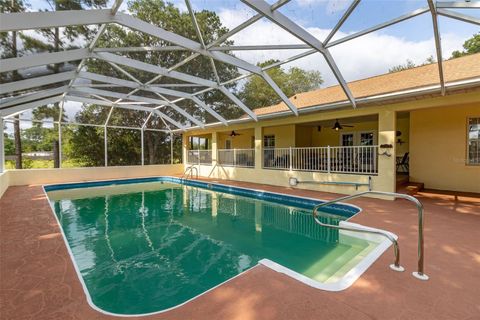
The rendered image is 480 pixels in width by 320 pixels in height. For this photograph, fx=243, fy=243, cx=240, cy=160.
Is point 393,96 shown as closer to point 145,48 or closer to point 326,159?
point 326,159

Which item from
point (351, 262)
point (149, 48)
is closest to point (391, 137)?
point (351, 262)

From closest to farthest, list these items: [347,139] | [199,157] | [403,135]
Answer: [403,135], [347,139], [199,157]

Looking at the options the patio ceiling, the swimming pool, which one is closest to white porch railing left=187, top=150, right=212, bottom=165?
the patio ceiling

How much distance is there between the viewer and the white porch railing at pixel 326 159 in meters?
8.80

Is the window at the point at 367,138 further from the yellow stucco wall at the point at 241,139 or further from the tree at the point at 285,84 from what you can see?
the tree at the point at 285,84

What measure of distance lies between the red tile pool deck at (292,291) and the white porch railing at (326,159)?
4.44 m

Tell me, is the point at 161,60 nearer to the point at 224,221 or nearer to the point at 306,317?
the point at 224,221

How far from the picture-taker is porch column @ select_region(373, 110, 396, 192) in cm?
780

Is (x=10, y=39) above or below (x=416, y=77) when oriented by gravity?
below

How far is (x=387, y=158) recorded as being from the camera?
7.92m

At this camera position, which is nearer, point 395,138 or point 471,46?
point 395,138

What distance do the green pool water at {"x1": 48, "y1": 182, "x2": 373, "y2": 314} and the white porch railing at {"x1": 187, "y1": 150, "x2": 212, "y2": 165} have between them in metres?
7.05

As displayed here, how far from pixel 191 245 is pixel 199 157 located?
1191 cm

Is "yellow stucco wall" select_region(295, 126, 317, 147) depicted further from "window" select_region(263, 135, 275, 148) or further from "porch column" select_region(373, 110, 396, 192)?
"porch column" select_region(373, 110, 396, 192)
